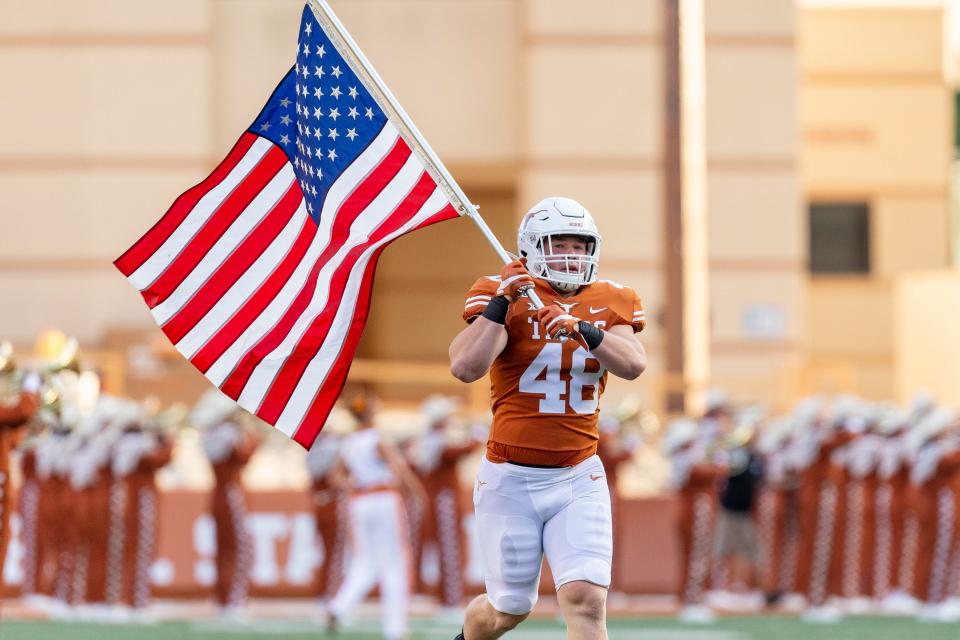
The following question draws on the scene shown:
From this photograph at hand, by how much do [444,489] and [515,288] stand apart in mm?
10811

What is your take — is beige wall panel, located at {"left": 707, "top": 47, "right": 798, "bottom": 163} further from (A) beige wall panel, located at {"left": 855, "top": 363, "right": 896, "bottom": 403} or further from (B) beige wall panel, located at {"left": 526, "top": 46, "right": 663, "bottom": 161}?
(A) beige wall panel, located at {"left": 855, "top": 363, "right": 896, "bottom": 403}

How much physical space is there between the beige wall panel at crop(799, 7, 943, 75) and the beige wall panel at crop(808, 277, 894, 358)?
3.34 meters

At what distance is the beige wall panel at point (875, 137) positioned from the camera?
3091cm

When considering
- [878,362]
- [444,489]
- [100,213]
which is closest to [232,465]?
[444,489]

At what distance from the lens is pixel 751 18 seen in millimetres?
24828

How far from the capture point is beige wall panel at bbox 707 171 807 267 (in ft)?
81.6

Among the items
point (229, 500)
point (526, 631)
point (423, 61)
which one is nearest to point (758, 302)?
point (423, 61)

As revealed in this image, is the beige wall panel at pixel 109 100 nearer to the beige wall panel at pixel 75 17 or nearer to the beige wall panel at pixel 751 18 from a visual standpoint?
the beige wall panel at pixel 75 17

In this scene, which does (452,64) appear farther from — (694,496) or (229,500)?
(229,500)

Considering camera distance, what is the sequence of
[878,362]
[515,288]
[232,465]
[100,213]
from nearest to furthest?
[515,288], [232,465], [100,213], [878,362]

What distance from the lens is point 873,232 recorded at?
3167 cm

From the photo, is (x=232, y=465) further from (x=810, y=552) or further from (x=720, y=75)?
(x=720, y=75)

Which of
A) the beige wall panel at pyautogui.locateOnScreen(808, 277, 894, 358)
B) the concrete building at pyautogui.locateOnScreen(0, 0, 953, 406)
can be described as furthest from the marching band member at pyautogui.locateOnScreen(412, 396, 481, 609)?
the beige wall panel at pyautogui.locateOnScreen(808, 277, 894, 358)

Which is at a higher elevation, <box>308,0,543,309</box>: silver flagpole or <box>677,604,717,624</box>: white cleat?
<box>308,0,543,309</box>: silver flagpole
